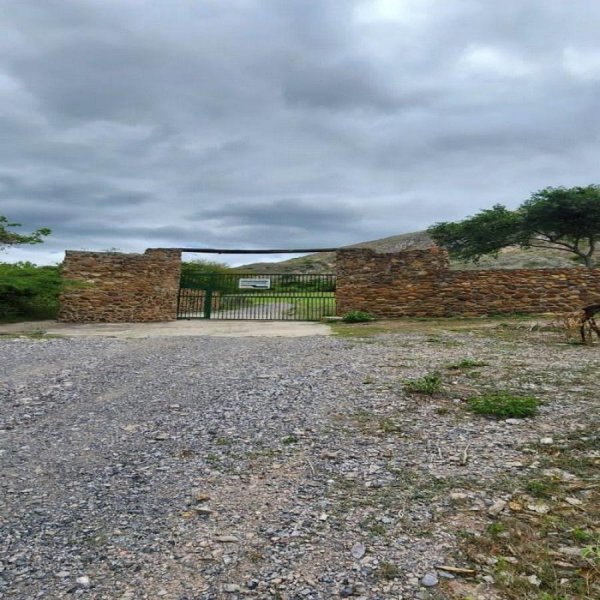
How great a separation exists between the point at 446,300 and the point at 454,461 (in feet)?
37.7

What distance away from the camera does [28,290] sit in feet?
45.9

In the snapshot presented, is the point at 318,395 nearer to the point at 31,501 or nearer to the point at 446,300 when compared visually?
the point at 31,501

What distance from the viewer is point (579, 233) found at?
1995 centimetres

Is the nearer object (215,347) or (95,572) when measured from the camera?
(95,572)

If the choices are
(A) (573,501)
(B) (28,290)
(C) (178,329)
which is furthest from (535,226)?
(A) (573,501)

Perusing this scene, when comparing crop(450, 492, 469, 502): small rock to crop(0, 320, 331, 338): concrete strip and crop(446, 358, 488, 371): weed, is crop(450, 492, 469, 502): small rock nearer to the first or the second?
crop(446, 358, 488, 371): weed

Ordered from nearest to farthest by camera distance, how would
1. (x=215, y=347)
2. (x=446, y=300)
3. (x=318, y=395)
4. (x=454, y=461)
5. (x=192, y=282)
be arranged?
1. (x=454, y=461)
2. (x=318, y=395)
3. (x=215, y=347)
4. (x=446, y=300)
5. (x=192, y=282)

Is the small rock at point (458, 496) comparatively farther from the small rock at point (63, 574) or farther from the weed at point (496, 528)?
the small rock at point (63, 574)

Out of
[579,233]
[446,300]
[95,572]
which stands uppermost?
[579,233]

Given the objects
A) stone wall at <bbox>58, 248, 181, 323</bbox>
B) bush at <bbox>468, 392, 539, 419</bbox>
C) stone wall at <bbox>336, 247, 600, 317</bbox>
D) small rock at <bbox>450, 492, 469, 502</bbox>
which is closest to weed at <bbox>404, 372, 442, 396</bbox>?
bush at <bbox>468, 392, 539, 419</bbox>

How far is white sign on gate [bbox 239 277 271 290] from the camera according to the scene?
50.2ft

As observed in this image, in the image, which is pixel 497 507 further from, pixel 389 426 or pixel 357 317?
pixel 357 317

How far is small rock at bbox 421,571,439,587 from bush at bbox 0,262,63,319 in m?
13.6

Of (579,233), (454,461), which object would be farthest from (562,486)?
(579,233)
